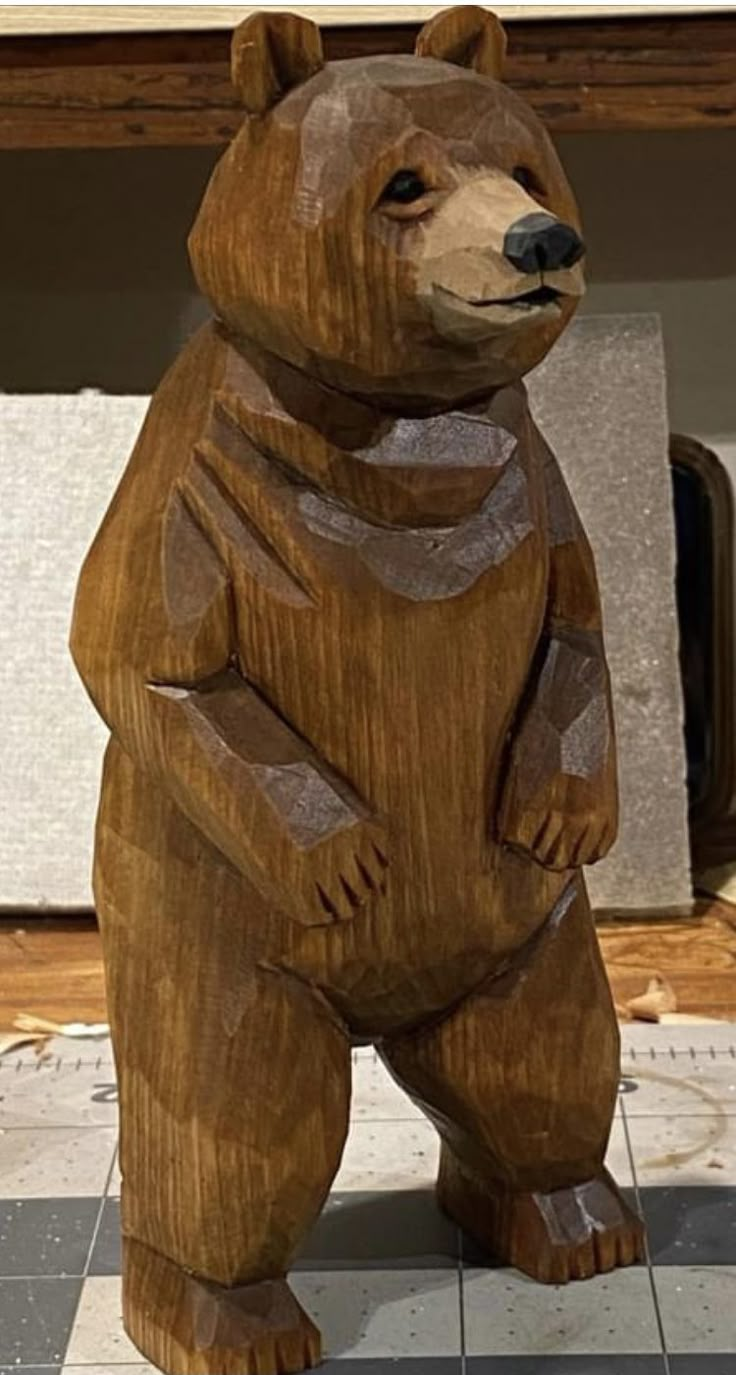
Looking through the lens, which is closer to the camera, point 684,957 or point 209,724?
point 209,724

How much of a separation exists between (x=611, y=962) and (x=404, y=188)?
2.87ft

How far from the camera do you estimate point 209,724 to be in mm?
911

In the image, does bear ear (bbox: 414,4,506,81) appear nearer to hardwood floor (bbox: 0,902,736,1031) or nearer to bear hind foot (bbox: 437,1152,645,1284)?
bear hind foot (bbox: 437,1152,645,1284)

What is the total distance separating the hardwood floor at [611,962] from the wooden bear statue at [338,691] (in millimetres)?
458

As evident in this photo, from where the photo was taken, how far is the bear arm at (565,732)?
971 mm

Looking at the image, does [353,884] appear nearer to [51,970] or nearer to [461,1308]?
[461,1308]

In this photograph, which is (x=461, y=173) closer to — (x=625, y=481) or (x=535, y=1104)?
(x=535, y=1104)

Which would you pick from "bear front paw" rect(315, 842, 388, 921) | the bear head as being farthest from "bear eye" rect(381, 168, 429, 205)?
"bear front paw" rect(315, 842, 388, 921)

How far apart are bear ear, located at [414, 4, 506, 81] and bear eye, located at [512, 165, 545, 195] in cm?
7

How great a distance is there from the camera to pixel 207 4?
1.41 m

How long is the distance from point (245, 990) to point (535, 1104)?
0.59 ft

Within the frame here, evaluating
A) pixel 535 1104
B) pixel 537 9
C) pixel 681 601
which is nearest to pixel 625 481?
pixel 681 601

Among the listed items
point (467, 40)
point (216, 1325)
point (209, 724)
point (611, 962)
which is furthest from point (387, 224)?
point (611, 962)

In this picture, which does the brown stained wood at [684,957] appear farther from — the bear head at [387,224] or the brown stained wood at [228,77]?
the bear head at [387,224]
